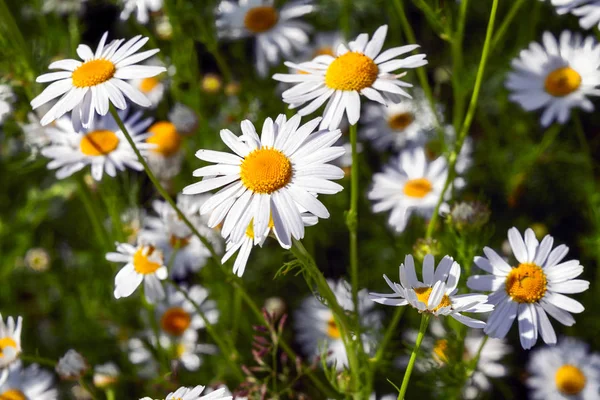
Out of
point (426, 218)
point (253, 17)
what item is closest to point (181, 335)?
point (426, 218)

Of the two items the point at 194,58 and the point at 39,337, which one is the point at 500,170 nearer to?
the point at 194,58

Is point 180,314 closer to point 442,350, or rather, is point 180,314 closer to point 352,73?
point 442,350

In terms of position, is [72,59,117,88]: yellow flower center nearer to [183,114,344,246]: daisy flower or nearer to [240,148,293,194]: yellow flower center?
[183,114,344,246]: daisy flower

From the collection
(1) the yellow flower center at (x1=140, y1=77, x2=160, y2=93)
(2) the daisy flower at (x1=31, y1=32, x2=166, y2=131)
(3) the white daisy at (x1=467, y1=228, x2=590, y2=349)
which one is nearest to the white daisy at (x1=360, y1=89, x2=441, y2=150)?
(1) the yellow flower center at (x1=140, y1=77, x2=160, y2=93)

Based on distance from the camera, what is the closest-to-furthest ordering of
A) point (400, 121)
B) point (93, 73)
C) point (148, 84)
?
point (93, 73), point (400, 121), point (148, 84)

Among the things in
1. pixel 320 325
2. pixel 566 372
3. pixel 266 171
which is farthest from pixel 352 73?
pixel 566 372

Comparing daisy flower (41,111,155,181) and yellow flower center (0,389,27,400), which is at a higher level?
daisy flower (41,111,155,181)
